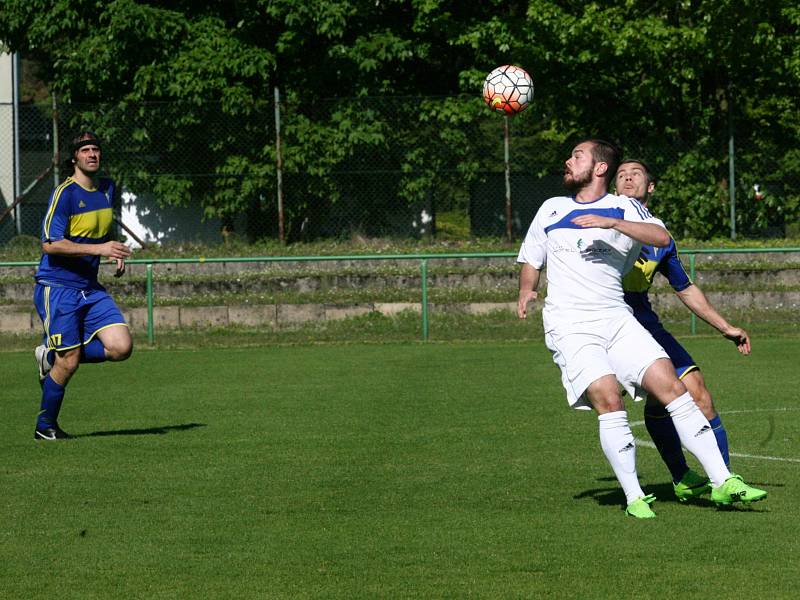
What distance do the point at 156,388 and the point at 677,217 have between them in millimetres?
13479

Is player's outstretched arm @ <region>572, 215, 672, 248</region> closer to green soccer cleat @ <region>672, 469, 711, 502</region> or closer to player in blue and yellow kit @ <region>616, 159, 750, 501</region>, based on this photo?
player in blue and yellow kit @ <region>616, 159, 750, 501</region>

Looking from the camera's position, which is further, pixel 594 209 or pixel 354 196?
pixel 354 196

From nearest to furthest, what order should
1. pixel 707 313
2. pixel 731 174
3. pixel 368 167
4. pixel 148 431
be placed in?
1. pixel 707 313
2. pixel 148 431
3. pixel 731 174
4. pixel 368 167

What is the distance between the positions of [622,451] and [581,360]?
0.51 metres

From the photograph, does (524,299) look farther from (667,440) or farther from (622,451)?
(667,440)

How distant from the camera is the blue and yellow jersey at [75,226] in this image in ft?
32.6

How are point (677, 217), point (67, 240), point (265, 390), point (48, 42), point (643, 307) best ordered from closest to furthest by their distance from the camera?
1. point (643, 307)
2. point (67, 240)
3. point (265, 390)
4. point (677, 217)
5. point (48, 42)

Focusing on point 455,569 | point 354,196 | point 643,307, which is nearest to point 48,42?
point 354,196

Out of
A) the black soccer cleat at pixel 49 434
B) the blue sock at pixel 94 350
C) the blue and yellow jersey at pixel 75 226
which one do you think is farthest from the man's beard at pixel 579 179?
the black soccer cleat at pixel 49 434

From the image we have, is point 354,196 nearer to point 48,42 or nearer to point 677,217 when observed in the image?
point 677,217

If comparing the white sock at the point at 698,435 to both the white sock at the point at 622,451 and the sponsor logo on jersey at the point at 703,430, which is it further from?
the white sock at the point at 622,451

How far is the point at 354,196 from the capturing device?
25141 millimetres

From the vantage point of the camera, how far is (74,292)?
1009cm

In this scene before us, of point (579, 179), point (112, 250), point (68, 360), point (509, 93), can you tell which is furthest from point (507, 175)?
point (579, 179)
